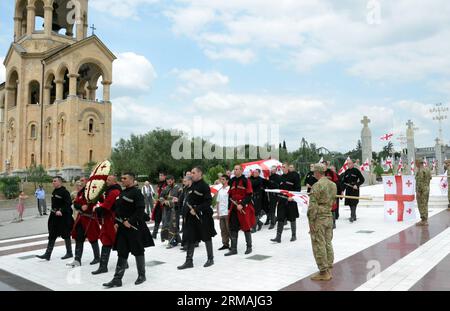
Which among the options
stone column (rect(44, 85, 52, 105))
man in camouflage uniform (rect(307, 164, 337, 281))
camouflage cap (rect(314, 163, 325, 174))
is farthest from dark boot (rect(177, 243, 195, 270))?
stone column (rect(44, 85, 52, 105))

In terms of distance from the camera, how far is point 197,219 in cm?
701

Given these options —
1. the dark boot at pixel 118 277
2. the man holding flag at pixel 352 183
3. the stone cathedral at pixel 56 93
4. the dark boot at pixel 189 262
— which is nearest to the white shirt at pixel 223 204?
the dark boot at pixel 189 262

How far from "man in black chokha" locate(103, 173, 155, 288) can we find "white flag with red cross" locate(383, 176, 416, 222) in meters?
8.05

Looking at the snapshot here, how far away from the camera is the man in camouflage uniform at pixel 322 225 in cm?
574

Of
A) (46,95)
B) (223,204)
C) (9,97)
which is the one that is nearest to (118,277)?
(223,204)

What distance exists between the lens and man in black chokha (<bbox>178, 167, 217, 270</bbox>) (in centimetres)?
696

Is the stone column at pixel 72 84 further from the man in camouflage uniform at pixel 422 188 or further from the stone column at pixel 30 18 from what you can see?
the man in camouflage uniform at pixel 422 188

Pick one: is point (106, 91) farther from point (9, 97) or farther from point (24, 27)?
point (24, 27)

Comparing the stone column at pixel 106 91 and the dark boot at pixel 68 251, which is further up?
the stone column at pixel 106 91

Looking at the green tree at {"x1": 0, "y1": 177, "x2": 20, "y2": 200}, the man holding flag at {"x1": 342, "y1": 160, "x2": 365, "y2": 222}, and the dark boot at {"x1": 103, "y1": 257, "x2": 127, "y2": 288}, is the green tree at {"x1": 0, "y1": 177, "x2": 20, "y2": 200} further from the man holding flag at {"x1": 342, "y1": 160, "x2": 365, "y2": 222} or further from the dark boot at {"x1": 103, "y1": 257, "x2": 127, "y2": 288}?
the dark boot at {"x1": 103, "y1": 257, "x2": 127, "y2": 288}

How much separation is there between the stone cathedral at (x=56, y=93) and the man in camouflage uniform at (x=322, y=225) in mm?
37172
